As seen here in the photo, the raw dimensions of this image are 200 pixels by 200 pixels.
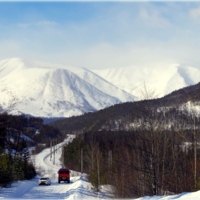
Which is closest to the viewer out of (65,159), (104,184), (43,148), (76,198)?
(76,198)

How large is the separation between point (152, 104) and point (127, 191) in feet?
20.4

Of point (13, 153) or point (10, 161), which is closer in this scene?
point (10, 161)

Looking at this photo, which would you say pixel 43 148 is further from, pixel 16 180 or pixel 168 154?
pixel 168 154

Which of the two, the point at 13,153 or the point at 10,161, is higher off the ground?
the point at 10,161

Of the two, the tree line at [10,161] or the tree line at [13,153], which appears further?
the tree line at [10,161]

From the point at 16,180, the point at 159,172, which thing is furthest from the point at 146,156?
the point at 16,180

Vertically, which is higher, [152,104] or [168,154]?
[152,104]

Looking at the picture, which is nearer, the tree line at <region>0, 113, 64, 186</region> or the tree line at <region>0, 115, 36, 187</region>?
the tree line at <region>0, 113, 64, 186</region>

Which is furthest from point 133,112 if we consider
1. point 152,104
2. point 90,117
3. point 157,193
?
point 90,117

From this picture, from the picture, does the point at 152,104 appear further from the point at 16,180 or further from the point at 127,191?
the point at 16,180

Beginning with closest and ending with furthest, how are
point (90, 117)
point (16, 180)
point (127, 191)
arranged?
point (127, 191), point (16, 180), point (90, 117)

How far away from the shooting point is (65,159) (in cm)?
8956

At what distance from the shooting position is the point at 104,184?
3512cm

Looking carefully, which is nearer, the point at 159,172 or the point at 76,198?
the point at 159,172
